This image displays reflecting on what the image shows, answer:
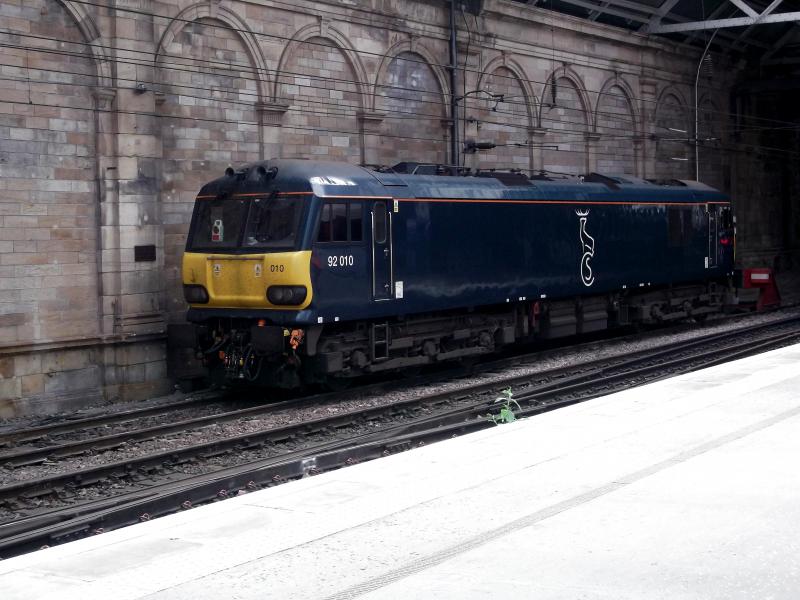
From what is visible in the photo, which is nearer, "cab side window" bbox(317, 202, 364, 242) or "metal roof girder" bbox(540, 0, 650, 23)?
"cab side window" bbox(317, 202, 364, 242)

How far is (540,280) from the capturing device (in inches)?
771

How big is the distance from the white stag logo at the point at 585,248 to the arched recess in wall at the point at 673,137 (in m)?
13.9

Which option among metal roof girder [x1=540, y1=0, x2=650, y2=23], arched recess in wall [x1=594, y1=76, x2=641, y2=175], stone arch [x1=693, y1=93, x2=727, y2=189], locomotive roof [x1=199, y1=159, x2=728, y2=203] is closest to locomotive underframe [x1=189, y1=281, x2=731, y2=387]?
locomotive roof [x1=199, y1=159, x2=728, y2=203]

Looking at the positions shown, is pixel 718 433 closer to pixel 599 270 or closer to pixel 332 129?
pixel 599 270

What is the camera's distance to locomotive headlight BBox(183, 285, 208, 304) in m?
15.7

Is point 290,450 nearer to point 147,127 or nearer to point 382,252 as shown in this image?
point 382,252

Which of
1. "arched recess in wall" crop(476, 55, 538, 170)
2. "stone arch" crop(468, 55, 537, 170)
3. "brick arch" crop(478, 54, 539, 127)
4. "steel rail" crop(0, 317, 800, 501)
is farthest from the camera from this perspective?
"brick arch" crop(478, 54, 539, 127)

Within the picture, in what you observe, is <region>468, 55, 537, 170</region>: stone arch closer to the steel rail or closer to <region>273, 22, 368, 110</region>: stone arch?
<region>273, 22, 368, 110</region>: stone arch

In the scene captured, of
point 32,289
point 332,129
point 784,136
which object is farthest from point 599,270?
point 784,136

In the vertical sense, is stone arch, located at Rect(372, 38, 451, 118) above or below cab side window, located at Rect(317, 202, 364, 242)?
above

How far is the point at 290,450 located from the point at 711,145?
2920 centimetres

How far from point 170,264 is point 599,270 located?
9.03 metres

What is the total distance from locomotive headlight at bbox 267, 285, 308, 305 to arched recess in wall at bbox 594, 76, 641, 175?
18.3 meters

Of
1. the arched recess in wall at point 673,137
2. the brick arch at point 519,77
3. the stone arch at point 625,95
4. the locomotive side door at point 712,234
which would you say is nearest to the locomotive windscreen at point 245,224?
the brick arch at point 519,77
